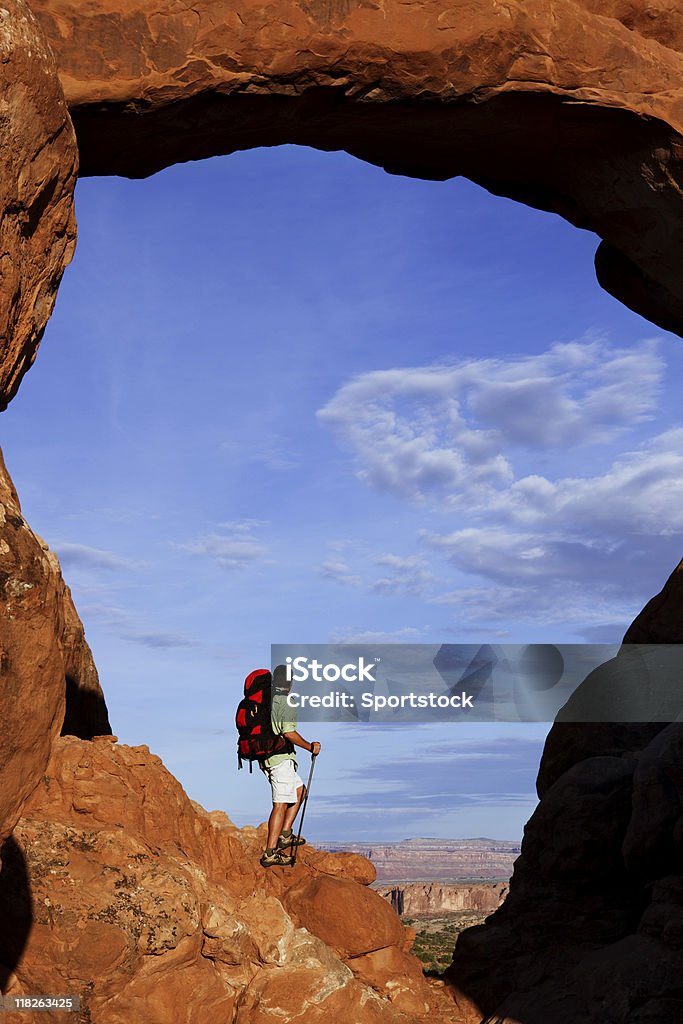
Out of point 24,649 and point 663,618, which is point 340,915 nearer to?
point 663,618

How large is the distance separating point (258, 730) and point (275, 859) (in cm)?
153

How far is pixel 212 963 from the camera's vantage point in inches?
381

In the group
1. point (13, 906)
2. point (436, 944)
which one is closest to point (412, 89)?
point (13, 906)

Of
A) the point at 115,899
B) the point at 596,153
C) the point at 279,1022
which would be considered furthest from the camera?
the point at 596,153

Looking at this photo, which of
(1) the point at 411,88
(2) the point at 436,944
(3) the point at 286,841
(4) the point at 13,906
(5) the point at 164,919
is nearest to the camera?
(4) the point at 13,906

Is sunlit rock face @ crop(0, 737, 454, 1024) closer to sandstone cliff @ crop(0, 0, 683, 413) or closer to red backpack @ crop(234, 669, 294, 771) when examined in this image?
red backpack @ crop(234, 669, 294, 771)

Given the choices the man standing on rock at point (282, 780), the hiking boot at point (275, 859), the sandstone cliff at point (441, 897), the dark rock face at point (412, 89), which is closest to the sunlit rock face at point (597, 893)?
the hiking boot at point (275, 859)

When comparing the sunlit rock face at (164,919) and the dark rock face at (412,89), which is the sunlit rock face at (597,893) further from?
the dark rock face at (412,89)

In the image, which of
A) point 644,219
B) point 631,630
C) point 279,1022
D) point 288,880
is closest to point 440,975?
point 288,880

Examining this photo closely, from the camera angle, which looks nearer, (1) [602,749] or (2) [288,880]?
(2) [288,880]

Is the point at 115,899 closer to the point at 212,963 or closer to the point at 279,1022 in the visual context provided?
the point at 212,963

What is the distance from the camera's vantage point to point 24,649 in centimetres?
675

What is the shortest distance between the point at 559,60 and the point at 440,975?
1113 centimetres

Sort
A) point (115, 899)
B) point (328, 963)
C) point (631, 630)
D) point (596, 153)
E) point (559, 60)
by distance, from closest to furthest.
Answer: point (115, 899)
point (328, 963)
point (559, 60)
point (596, 153)
point (631, 630)
